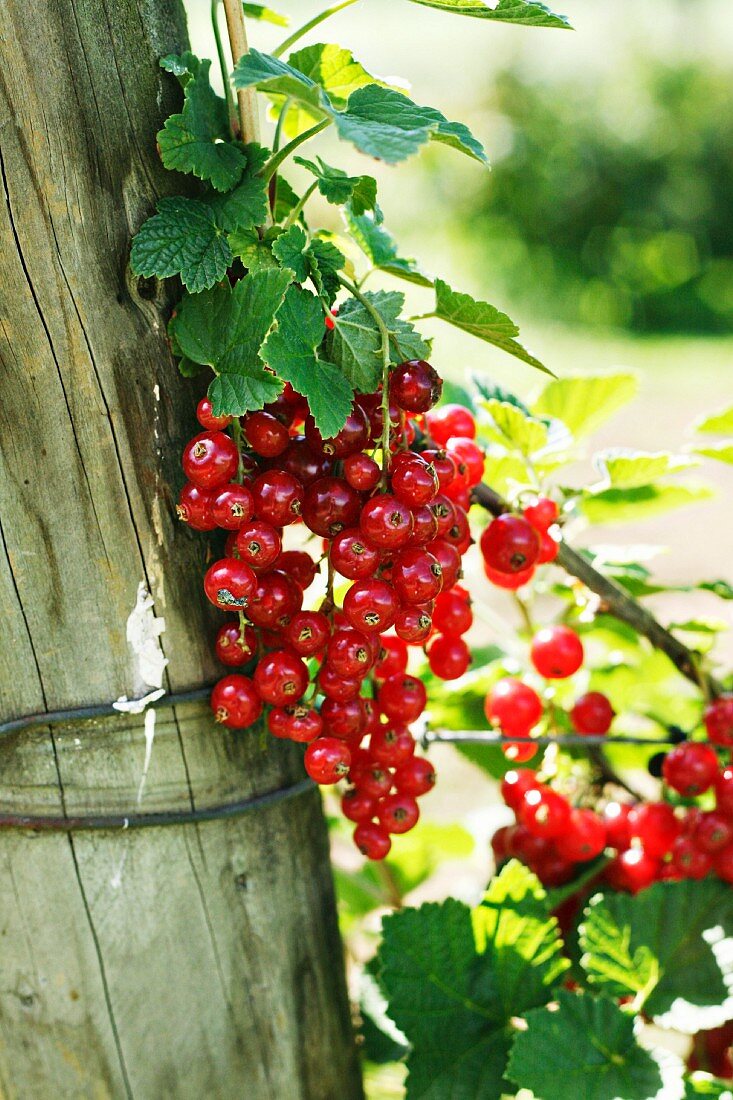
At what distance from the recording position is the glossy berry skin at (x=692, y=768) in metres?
1.24

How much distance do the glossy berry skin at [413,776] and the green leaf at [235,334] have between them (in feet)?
1.33

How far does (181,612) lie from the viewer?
0.99 m

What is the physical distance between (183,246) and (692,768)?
0.82 metres

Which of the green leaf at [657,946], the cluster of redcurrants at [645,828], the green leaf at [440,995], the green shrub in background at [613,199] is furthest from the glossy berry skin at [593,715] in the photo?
the green shrub in background at [613,199]

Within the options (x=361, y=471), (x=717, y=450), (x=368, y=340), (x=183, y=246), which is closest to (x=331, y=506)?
(x=361, y=471)

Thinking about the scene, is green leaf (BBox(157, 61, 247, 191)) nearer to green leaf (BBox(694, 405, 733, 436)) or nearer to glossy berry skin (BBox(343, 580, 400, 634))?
glossy berry skin (BBox(343, 580, 400, 634))

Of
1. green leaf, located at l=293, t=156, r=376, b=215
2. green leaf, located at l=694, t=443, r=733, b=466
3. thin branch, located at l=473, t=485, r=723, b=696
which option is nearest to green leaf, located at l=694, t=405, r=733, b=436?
green leaf, located at l=694, t=443, r=733, b=466

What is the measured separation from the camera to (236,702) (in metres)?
0.95

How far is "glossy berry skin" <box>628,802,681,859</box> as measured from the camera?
4.26 ft

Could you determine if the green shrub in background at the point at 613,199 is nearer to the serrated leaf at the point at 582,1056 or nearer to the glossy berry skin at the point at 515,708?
the glossy berry skin at the point at 515,708

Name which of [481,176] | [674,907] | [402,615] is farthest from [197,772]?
[481,176]

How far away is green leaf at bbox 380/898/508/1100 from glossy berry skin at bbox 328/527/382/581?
0.48 meters

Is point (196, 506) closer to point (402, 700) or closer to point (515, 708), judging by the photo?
point (402, 700)

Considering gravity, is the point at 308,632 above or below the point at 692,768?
above
